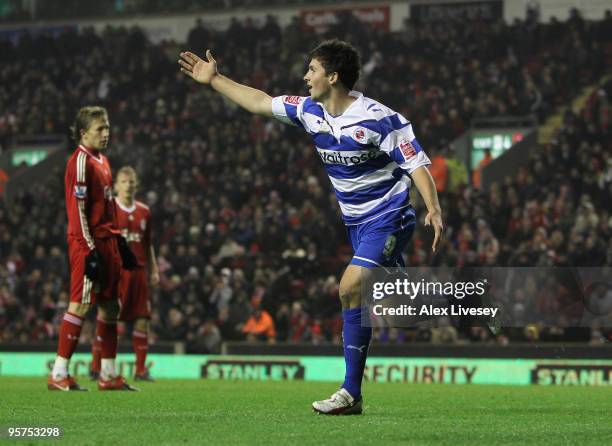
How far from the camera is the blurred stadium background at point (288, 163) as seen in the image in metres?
18.2

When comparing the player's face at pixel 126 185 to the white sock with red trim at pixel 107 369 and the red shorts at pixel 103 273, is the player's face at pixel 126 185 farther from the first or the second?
the white sock with red trim at pixel 107 369

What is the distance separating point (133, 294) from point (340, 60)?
571cm

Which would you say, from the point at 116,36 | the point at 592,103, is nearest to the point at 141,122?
the point at 116,36

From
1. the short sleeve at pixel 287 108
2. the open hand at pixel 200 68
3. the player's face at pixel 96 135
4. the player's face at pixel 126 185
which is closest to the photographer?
the short sleeve at pixel 287 108

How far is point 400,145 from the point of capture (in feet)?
24.3

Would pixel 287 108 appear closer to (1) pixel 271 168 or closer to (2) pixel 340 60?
(2) pixel 340 60

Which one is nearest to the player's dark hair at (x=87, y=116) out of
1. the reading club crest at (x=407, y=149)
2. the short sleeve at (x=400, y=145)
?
the short sleeve at (x=400, y=145)

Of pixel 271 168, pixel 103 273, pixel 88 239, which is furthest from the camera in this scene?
pixel 271 168

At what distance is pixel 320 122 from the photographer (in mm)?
7699

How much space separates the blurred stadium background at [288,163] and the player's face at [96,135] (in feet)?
12.8

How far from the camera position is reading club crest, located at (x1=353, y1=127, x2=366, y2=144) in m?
7.48

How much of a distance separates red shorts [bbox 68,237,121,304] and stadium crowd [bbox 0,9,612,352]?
28.0 feet

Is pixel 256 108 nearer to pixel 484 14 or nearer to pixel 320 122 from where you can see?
pixel 320 122

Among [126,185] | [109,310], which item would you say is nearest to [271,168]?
[126,185]
